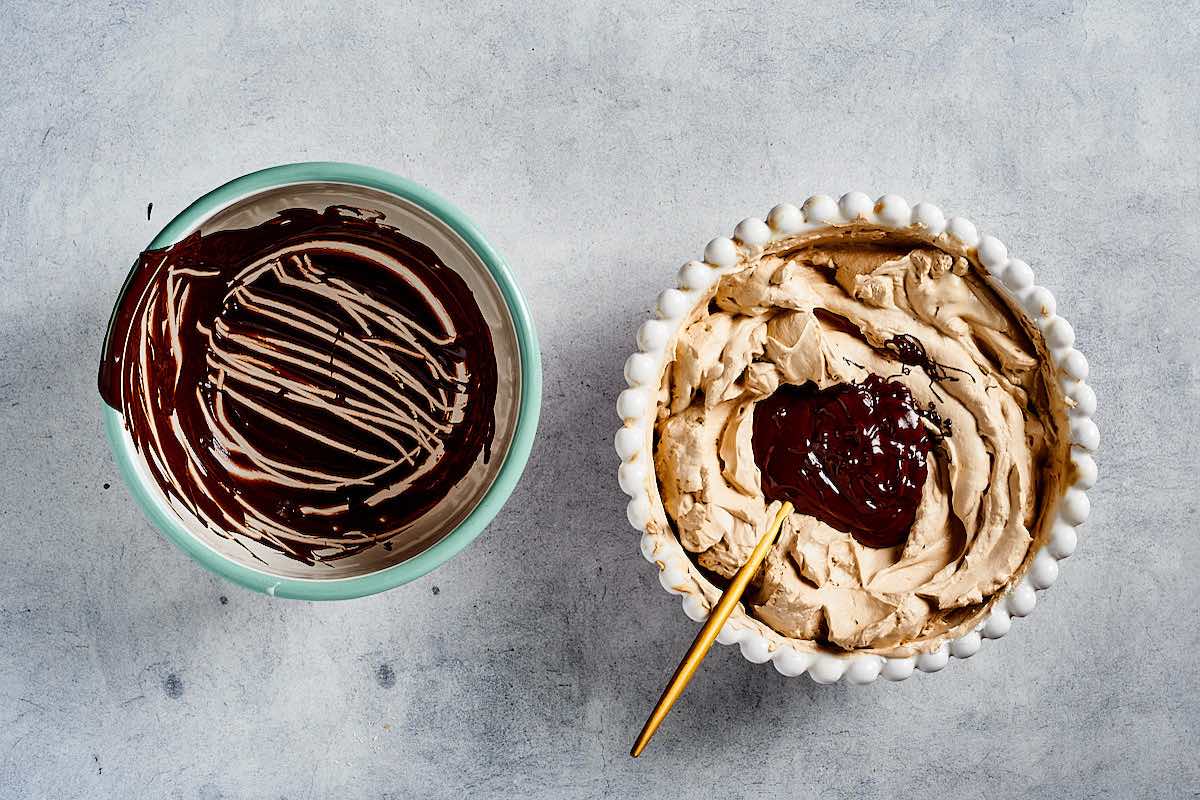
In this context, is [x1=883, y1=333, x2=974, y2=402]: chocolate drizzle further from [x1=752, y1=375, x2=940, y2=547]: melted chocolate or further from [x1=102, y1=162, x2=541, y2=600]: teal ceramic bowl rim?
[x1=102, y1=162, x2=541, y2=600]: teal ceramic bowl rim

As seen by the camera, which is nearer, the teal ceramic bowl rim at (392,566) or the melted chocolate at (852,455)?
the teal ceramic bowl rim at (392,566)

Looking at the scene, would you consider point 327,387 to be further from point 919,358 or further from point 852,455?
point 919,358

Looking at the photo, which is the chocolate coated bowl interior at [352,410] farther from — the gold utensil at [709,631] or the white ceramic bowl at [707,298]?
the gold utensil at [709,631]

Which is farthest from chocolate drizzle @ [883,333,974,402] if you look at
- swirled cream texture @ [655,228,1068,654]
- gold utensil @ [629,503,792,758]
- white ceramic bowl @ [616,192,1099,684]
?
gold utensil @ [629,503,792,758]

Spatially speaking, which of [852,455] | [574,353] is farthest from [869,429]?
[574,353]

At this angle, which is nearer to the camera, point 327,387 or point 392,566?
point 392,566

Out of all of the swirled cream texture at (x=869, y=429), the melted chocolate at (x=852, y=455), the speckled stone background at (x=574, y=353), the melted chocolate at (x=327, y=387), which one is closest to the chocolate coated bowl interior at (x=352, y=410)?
the melted chocolate at (x=327, y=387)
